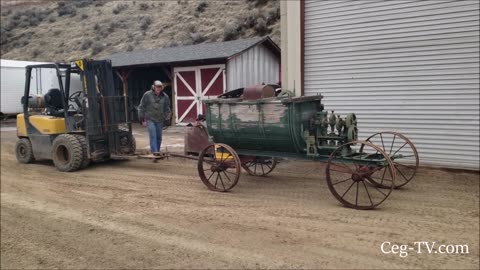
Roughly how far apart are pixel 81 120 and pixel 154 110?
5.58 ft

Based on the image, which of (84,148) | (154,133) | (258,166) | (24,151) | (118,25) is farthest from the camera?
(118,25)

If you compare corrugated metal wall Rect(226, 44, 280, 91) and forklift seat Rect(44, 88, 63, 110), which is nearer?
forklift seat Rect(44, 88, 63, 110)

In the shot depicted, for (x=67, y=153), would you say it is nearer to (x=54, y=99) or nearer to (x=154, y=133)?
(x=54, y=99)

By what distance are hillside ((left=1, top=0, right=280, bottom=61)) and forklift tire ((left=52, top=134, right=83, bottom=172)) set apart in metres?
16.8

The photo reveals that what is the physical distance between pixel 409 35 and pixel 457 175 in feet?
10.5

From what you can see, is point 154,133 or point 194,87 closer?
point 154,133

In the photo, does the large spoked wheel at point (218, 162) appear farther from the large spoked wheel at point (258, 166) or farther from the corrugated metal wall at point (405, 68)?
the corrugated metal wall at point (405, 68)

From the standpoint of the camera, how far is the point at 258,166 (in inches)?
376

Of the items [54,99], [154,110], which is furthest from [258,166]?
[54,99]

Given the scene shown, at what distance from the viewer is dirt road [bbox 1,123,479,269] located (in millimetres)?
4609

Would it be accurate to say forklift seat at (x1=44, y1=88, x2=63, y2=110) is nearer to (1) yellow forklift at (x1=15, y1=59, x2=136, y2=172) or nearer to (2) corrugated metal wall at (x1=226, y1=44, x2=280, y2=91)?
(1) yellow forklift at (x1=15, y1=59, x2=136, y2=172)

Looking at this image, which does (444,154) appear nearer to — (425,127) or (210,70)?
(425,127)

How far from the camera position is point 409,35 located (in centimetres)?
937

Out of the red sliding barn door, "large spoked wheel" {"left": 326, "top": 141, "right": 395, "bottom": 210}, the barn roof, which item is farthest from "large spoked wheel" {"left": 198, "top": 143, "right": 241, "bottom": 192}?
the red sliding barn door
